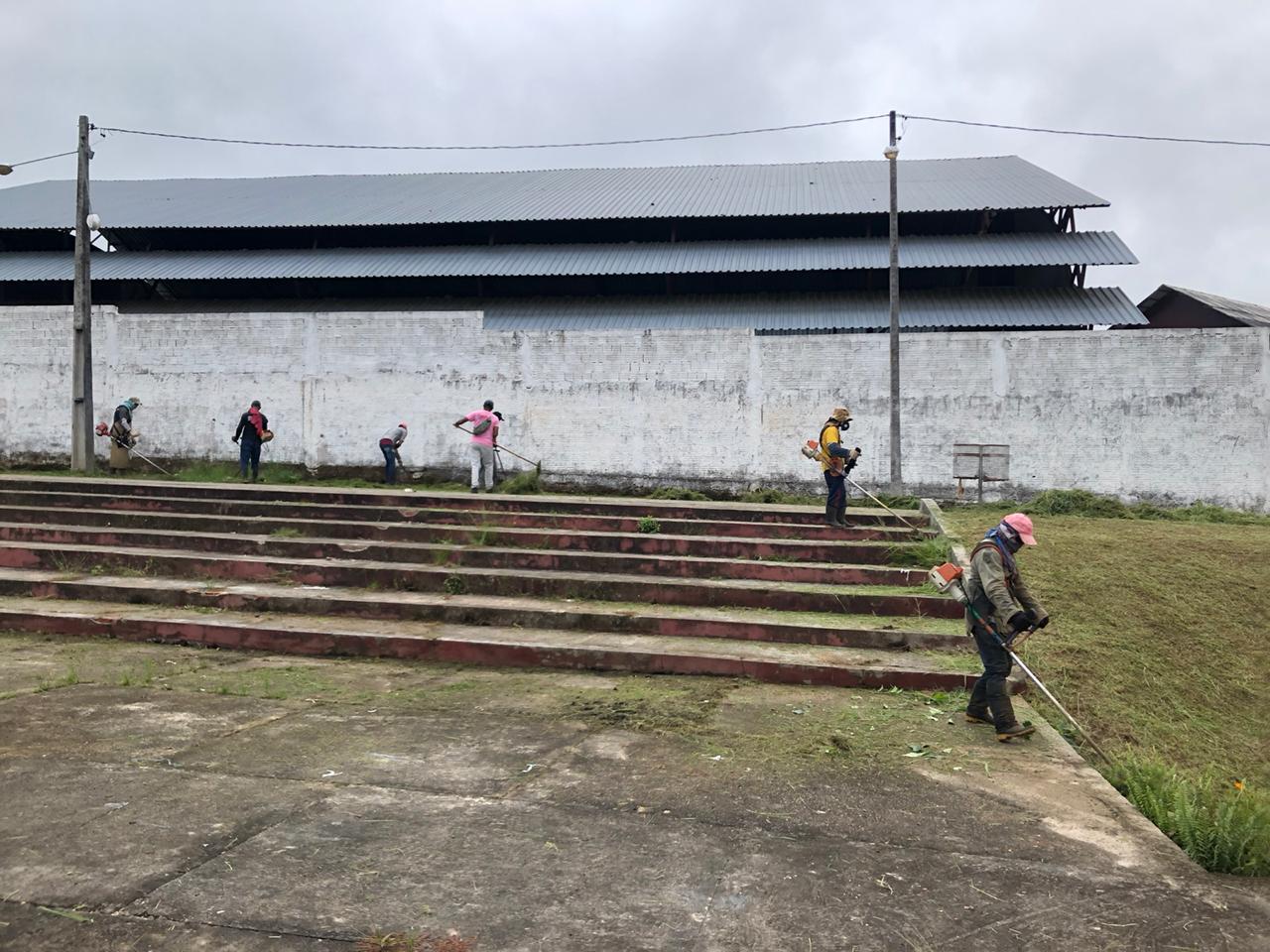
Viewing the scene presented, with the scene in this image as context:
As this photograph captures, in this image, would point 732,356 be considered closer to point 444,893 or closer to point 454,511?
point 454,511

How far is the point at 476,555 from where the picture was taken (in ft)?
37.1

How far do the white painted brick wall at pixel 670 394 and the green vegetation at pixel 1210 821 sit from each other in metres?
11.6

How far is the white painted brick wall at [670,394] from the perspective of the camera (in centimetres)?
1620

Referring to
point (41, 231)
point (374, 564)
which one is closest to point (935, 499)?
point (374, 564)

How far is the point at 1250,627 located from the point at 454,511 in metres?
8.81

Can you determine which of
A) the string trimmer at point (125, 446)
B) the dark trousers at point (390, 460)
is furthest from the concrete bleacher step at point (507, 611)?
the string trimmer at point (125, 446)

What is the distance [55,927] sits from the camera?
11.6 ft

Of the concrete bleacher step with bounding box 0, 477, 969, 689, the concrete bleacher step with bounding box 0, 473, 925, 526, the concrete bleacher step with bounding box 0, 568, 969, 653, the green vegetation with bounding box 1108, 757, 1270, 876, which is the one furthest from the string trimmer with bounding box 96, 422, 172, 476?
the green vegetation with bounding box 1108, 757, 1270, 876

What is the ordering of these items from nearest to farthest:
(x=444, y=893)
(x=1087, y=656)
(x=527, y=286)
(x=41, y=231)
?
(x=444, y=893)
(x=1087, y=656)
(x=527, y=286)
(x=41, y=231)

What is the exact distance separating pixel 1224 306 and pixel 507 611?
67.2ft

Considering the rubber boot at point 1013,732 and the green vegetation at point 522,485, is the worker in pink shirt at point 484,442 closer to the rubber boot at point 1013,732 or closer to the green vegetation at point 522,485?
the green vegetation at point 522,485

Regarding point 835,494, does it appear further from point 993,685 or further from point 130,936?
point 130,936

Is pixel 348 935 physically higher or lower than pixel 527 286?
lower

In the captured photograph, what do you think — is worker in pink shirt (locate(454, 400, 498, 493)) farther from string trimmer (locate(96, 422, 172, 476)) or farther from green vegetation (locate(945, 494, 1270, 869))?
green vegetation (locate(945, 494, 1270, 869))
